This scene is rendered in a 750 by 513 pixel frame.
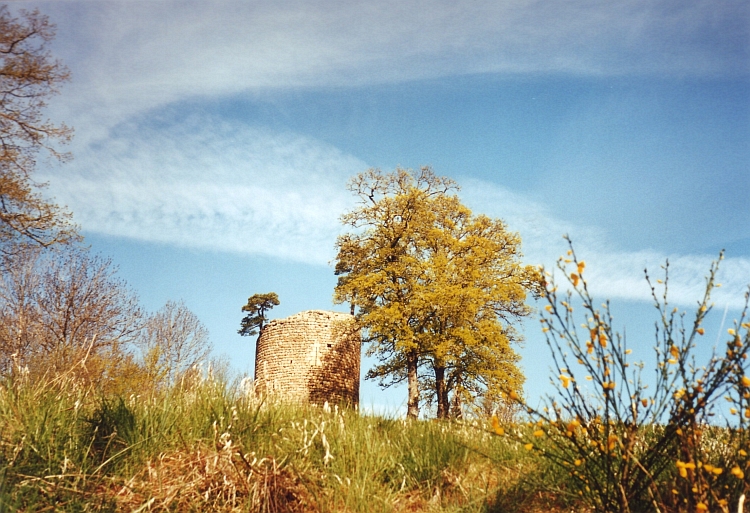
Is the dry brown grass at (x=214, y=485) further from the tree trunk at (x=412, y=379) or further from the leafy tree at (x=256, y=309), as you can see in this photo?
the leafy tree at (x=256, y=309)

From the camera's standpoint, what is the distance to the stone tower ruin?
27219 millimetres

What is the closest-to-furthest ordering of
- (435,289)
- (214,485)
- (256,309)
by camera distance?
(214,485) → (435,289) → (256,309)

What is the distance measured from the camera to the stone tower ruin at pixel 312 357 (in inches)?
1072

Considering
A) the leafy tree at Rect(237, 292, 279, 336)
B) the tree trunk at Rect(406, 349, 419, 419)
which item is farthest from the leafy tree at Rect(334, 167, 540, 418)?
the leafy tree at Rect(237, 292, 279, 336)

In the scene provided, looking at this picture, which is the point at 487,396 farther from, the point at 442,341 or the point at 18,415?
the point at 18,415

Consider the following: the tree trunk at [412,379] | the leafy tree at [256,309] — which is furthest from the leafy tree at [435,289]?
the leafy tree at [256,309]

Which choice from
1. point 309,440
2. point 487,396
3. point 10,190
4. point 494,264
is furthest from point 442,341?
point 309,440

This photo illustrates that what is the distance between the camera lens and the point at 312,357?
2750 centimetres

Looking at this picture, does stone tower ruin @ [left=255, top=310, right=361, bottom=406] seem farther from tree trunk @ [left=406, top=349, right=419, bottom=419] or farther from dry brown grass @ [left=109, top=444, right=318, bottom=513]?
dry brown grass @ [left=109, top=444, right=318, bottom=513]

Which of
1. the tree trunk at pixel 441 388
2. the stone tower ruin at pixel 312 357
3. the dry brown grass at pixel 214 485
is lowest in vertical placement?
the dry brown grass at pixel 214 485

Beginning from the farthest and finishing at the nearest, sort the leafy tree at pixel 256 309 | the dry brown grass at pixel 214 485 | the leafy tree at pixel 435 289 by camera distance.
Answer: the leafy tree at pixel 256 309 < the leafy tree at pixel 435 289 < the dry brown grass at pixel 214 485

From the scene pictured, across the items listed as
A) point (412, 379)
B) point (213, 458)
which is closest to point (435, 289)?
point (412, 379)

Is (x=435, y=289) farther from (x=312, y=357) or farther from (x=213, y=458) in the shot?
(x=213, y=458)

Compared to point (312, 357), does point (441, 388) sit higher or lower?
lower
